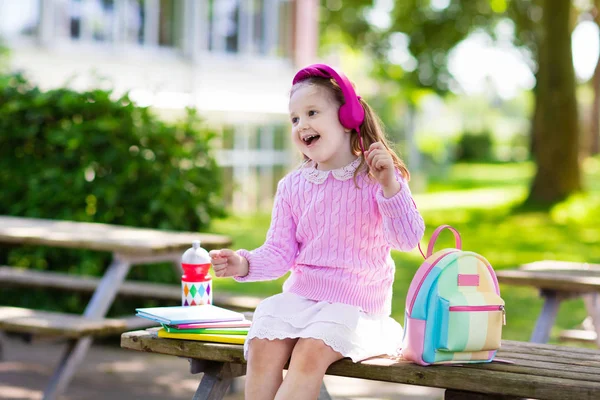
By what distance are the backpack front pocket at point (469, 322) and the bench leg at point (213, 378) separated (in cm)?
90

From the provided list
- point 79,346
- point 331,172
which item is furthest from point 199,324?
point 79,346

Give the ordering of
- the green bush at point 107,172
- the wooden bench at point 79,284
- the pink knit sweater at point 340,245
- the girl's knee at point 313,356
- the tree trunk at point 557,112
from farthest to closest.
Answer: the tree trunk at point 557,112 < the green bush at point 107,172 < the wooden bench at point 79,284 < the pink knit sweater at point 340,245 < the girl's knee at point 313,356

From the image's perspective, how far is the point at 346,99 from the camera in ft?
12.1

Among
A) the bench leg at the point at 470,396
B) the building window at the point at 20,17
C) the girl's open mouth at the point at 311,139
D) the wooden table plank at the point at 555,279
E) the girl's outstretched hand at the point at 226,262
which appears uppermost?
the building window at the point at 20,17

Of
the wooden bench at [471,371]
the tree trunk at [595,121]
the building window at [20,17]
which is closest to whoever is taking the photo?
the wooden bench at [471,371]

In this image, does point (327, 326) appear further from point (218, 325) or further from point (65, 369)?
point (65, 369)

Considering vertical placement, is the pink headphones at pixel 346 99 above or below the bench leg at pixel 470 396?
above

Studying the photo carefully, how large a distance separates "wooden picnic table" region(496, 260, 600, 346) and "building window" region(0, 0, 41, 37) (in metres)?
12.6

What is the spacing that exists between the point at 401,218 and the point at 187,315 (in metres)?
0.98

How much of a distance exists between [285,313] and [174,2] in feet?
56.2

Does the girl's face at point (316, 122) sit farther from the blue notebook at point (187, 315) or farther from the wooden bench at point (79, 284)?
the wooden bench at point (79, 284)

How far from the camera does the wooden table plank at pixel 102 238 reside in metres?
5.61

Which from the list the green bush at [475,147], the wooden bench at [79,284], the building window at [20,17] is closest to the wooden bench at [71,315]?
the wooden bench at [79,284]

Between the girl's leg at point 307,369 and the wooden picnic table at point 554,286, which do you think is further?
the wooden picnic table at point 554,286
